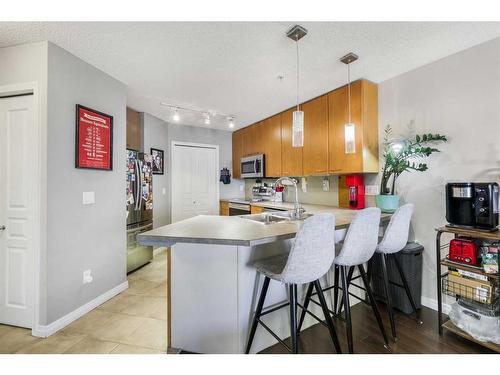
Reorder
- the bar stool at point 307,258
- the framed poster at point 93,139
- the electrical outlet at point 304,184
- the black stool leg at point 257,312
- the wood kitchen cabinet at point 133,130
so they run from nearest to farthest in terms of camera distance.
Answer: the bar stool at point 307,258
the black stool leg at point 257,312
the framed poster at point 93,139
the wood kitchen cabinet at point 133,130
the electrical outlet at point 304,184

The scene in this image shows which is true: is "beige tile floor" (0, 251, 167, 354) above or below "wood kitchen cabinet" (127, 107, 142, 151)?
below

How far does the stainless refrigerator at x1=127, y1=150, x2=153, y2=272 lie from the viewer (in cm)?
307

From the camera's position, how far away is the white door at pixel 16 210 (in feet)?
6.39

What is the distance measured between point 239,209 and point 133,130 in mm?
2111

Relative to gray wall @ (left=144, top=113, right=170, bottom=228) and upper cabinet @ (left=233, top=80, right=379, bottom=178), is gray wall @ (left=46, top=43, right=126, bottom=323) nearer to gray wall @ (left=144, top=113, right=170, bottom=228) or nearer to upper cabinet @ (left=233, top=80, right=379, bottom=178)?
gray wall @ (left=144, top=113, right=170, bottom=228)

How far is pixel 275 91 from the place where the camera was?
113 inches

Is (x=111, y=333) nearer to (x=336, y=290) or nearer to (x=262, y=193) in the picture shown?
(x=336, y=290)

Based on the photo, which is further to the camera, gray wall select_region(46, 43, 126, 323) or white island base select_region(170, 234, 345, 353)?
gray wall select_region(46, 43, 126, 323)

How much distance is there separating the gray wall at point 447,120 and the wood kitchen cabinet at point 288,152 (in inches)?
47.6

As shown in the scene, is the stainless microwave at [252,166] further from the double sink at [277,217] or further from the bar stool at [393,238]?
the bar stool at [393,238]

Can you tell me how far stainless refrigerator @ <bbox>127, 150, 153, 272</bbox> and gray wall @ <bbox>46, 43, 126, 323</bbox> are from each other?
0.41 m

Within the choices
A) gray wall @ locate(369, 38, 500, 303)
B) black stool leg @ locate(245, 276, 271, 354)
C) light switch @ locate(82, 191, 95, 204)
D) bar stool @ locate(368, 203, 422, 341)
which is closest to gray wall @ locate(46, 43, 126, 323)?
light switch @ locate(82, 191, 95, 204)

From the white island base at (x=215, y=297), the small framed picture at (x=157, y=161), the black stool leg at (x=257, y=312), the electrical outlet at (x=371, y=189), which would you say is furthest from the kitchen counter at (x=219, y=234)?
the small framed picture at (x=157, y=161)
